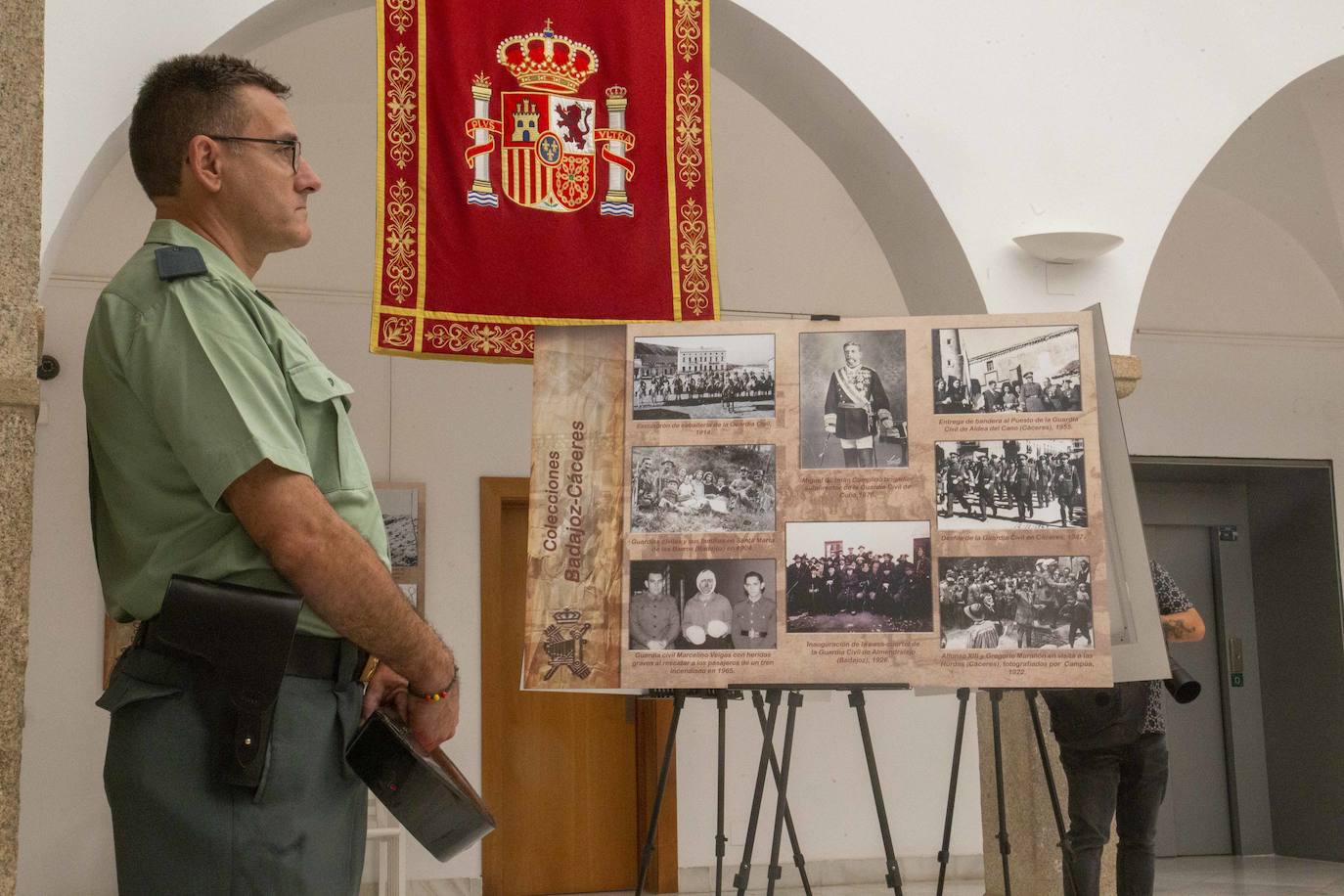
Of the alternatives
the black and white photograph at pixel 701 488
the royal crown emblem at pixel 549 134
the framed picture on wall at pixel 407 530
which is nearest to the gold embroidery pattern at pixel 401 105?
the royal crown emblem at pixel 549 134

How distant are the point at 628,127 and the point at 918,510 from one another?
1819 mm

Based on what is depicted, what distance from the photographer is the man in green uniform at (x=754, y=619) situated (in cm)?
281

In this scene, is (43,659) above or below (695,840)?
above

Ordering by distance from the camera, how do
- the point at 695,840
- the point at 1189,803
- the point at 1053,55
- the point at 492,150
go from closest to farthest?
the point at 492,150 < the point at 1053,55 < the point at 695,840 < the point at 1189,803

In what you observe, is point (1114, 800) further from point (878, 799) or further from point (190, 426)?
point (190, 426)

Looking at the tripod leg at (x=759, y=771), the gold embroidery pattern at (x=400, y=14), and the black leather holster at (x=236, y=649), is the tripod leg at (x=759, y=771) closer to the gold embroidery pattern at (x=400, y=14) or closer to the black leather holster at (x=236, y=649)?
the black leather holster at (x=236, y=649)

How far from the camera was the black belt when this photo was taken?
1.50 metres

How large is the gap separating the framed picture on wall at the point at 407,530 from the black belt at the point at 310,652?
536cm

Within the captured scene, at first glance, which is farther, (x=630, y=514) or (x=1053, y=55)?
(x=1053, y=55)

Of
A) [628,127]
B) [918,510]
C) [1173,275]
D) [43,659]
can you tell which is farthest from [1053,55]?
[43,659]

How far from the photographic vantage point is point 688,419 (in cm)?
288

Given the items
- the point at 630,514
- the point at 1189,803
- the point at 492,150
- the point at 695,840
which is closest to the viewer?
the point at 630,514

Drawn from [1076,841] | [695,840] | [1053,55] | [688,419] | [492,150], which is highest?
[1053,55]

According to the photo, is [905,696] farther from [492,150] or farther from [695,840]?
[492,150]
